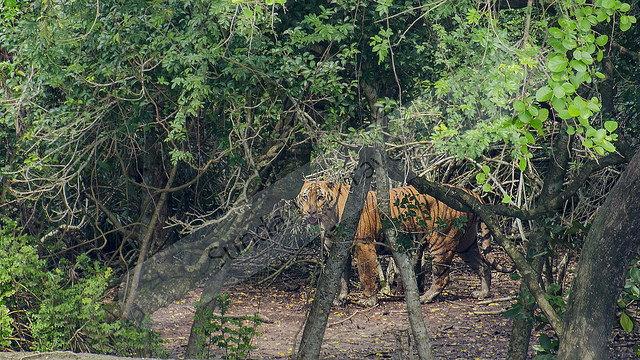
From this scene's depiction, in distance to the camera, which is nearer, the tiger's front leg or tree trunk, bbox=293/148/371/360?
tree trunk, bbox=293/148/371/360

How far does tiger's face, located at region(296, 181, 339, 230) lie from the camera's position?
7.69 m

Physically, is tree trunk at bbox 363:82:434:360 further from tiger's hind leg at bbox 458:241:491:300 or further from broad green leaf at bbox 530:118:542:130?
tiger's hind leg at bbox 458:241:491:300

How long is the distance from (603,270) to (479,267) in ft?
17.3

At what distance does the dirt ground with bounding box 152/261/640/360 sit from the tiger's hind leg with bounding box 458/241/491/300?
0.19m

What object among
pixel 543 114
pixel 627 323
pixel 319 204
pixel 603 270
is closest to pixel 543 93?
pixel 543 114

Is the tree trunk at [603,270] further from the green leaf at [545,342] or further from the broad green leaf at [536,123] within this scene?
the green leaf at [545,342]

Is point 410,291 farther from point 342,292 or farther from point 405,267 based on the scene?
point 342,292

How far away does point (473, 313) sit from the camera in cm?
775

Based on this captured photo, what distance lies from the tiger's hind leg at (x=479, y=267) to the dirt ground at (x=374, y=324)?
0.19m

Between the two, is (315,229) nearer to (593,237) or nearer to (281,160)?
(281,160)

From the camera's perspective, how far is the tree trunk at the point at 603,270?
305 centimetres

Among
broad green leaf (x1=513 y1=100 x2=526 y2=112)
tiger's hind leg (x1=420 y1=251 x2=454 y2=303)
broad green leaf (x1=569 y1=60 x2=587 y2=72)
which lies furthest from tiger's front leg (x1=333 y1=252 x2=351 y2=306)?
broad green leaf (x1=569 y1=60 x2=587 y2=72)

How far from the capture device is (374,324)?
7.54 meters

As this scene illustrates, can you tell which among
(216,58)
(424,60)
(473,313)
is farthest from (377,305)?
(216,58)
